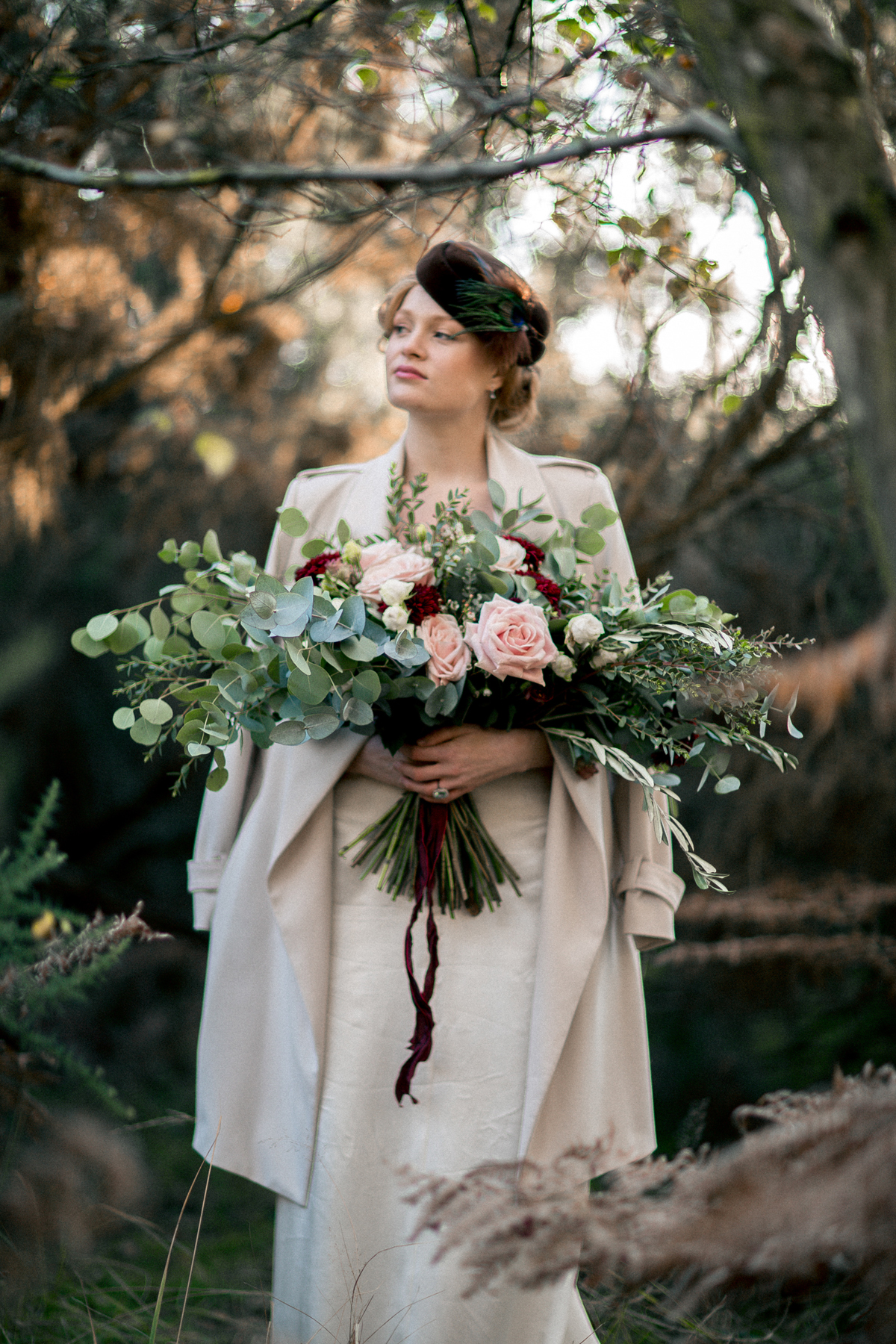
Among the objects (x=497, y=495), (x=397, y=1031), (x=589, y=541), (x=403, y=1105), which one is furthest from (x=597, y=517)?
(x=403, y=1105)

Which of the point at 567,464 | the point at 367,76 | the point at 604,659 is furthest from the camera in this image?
the point at 567,464

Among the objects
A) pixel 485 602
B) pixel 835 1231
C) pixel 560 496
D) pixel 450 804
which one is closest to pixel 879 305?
pixel 835 1231

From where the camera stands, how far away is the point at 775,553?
3.65 meters

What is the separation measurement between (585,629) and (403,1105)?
82 cm

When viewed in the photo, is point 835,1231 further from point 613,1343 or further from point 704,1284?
point 613,1343

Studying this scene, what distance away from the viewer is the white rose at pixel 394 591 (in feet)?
4.92

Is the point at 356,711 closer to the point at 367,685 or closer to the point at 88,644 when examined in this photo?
the point at 367,685

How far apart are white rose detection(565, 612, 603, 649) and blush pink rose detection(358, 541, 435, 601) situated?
235 mm

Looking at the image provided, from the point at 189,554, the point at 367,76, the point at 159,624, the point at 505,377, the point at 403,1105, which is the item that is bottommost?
the point at 403,1105

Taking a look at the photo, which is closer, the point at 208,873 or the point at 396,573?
the point at 396,573

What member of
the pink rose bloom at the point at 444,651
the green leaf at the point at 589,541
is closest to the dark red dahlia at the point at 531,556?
the green leaf at the point at 589,541

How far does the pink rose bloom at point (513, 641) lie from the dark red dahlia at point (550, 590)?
111mm

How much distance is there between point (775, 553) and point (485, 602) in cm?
235

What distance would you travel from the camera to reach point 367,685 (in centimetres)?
146
